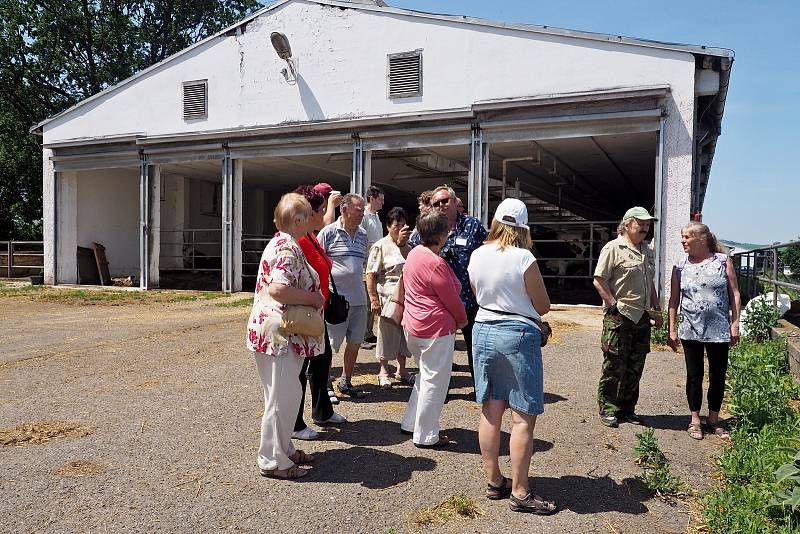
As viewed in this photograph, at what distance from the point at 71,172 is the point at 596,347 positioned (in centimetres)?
1584

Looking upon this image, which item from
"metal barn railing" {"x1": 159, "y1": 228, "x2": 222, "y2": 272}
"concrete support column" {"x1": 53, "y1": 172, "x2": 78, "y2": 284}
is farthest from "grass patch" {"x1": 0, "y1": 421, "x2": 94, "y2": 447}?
"metal barn railing" {"x1": 159, "y1": 228, "x2": 222, "y2": 272}

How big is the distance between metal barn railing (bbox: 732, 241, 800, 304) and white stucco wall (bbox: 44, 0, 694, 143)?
3178mm

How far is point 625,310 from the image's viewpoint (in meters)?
4.76

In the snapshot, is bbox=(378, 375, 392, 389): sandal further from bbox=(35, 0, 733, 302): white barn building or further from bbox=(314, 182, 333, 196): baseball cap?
bbox=(35, 0, 733, 302): white barn building

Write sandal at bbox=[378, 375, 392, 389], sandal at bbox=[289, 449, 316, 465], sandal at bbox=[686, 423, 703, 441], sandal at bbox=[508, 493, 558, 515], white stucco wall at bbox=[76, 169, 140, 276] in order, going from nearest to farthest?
sandal at bbox=[508, 493, 558, 515], sandal at bbox=[289, 449, 316, 465], sandal at bbox=[686, 423, 703, 441], sandal at bbox=[378, 375, 392, 389], white stucco wall at bbox=[76, 169, 140, 276]

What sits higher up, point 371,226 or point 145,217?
point 145,217

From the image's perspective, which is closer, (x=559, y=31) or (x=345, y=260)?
(x=345, y=260)

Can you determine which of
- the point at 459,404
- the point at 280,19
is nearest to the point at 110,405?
the point at 459,404

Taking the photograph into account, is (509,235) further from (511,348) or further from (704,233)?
(704,233)

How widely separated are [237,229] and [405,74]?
5.75m

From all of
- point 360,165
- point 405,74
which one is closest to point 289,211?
point 360,165

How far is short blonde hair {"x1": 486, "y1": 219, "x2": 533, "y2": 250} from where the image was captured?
3.40m

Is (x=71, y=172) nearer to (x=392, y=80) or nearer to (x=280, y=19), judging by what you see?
(x=280, y=19)

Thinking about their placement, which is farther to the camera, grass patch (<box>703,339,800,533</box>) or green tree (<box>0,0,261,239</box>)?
green tree (<box>0,0,261,239</box>)
